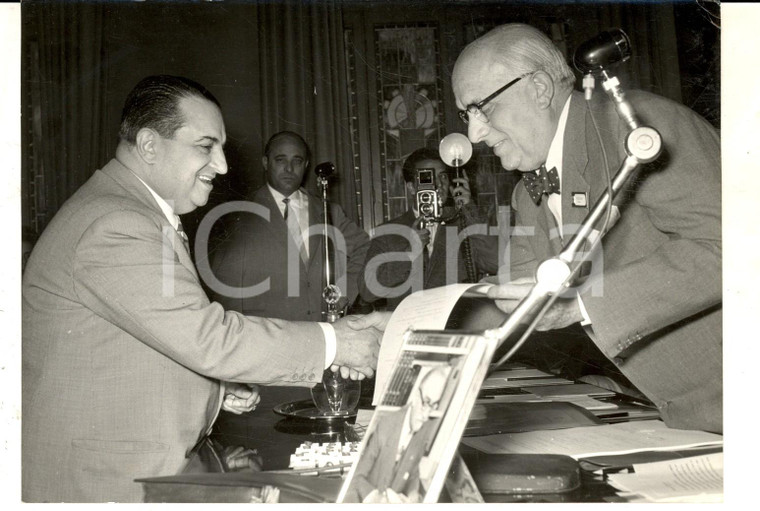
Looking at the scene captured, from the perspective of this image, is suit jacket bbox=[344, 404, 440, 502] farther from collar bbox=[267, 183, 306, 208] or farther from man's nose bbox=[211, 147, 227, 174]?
collar bbox=[267, 183, 306, 208]

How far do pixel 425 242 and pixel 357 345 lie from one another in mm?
1671

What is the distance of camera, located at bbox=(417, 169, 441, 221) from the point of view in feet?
9.75

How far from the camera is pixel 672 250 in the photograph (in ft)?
4.11

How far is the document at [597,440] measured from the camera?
1.00 metres

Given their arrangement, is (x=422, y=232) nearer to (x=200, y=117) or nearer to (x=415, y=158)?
(x=415, y=158)

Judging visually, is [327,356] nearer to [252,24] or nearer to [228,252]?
[228,252]

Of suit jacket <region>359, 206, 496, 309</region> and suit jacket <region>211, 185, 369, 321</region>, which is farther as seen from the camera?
suit jacket <region>211, 185, 369, 321</region>

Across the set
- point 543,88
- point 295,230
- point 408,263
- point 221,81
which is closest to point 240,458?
point 543,88

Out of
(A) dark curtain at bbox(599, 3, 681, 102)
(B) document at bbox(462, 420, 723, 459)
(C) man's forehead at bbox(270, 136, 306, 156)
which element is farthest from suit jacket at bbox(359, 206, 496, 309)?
(B) document at bbox(462, 420, 723, 459)

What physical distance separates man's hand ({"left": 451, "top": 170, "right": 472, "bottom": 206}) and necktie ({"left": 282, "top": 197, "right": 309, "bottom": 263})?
0.85 m

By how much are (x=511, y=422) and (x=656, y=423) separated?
267 millimetres

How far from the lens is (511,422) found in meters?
1.21

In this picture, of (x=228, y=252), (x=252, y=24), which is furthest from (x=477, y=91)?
(x=252, y=24)

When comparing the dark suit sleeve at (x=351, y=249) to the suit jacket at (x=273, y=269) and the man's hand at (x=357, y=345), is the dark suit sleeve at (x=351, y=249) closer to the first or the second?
the suit jacket at (x=273, y=269)
